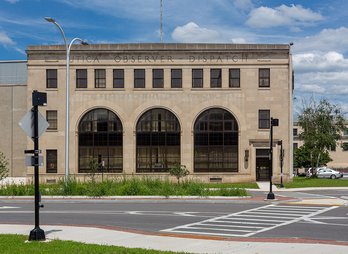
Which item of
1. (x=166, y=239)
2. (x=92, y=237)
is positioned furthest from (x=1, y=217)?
(x=166, y=239)

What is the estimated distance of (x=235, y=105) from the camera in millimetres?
49969

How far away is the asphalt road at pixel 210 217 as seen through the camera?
1684cm

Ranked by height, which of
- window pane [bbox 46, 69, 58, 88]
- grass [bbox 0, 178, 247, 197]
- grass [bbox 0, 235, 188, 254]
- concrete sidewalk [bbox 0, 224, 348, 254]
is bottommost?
grass [bbox 0, 178, 247, 197]

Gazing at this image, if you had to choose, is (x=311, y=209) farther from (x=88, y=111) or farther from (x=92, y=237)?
(x=88, y=111)

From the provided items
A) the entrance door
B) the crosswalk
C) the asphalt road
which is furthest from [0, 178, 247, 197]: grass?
the entrance door

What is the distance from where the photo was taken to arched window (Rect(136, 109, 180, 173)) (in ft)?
166

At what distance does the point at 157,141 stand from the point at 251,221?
31.2m

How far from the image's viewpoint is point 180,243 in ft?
45.5

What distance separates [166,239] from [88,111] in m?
37.0

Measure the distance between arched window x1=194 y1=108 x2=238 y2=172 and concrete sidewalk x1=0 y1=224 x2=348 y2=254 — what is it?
112ft

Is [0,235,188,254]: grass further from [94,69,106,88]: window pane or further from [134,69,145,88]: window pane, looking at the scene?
[94,69,106,88]: window pane

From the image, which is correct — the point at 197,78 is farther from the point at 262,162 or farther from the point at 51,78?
the point at 51,78

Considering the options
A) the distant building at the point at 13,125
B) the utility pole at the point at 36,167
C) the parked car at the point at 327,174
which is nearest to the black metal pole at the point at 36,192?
the utility pole at the point at 36,167

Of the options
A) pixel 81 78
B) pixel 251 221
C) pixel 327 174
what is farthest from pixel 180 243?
pixel 327 174
